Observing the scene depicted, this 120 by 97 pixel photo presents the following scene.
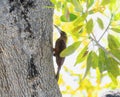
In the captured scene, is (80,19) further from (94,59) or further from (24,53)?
(24,53)

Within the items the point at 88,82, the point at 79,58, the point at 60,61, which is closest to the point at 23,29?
the point at 60,61

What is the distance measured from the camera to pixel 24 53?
4.47 feet

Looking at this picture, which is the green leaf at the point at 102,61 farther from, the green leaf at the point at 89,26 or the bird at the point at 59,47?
the bird at the point at 59,47

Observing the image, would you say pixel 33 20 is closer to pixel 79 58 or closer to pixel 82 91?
pixel 79 58

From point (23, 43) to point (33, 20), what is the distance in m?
0.12

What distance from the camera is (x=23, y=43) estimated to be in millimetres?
1364

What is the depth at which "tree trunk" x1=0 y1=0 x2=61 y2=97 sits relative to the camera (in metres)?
1.35

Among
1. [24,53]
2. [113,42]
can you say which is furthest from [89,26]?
[24,53]

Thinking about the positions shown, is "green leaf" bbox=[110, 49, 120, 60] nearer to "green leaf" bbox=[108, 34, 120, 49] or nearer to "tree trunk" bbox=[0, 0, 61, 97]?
"green leaf" bbox=[108, 34, 120, 49]

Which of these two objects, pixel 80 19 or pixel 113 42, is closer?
pixel 80 19

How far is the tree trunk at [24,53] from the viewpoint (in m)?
1.35

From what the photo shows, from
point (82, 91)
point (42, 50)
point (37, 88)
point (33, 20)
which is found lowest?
point (82, 91)

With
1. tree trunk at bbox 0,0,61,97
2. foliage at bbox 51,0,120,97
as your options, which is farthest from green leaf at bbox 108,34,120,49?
tree trunk at bbox 0,0,61,97

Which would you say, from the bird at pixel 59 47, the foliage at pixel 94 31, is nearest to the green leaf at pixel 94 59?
the foliage at pixel 94 31
